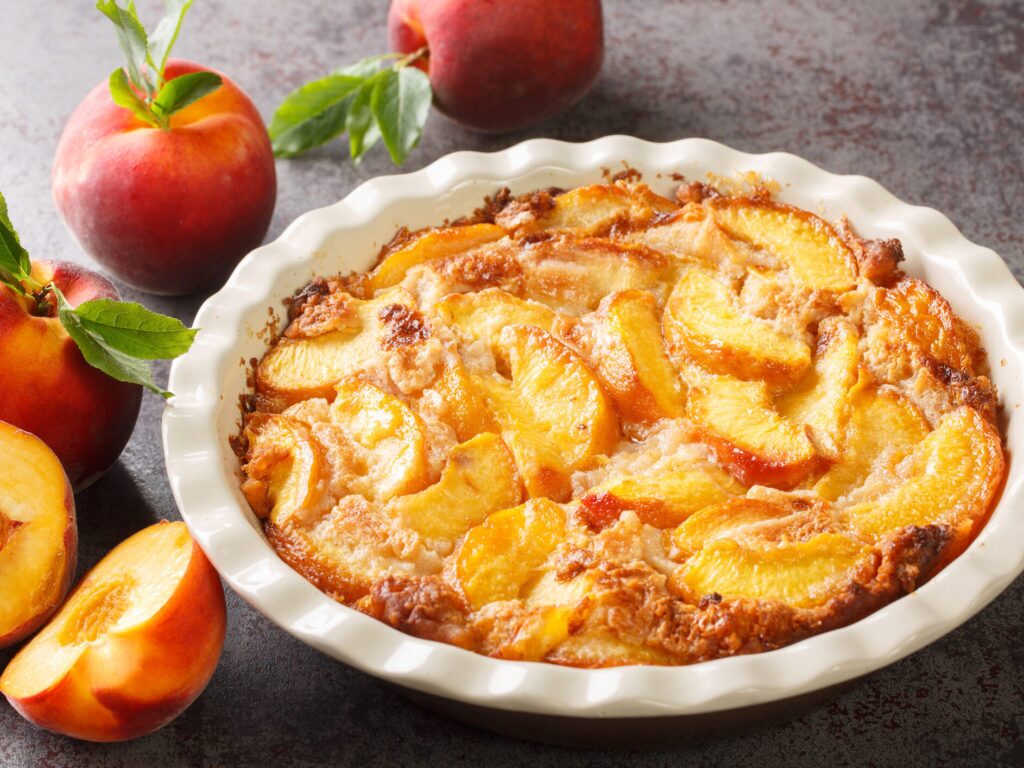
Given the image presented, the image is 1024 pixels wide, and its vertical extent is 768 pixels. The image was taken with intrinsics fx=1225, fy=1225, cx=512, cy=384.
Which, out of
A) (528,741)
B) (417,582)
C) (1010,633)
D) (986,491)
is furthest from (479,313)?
(1010,633)

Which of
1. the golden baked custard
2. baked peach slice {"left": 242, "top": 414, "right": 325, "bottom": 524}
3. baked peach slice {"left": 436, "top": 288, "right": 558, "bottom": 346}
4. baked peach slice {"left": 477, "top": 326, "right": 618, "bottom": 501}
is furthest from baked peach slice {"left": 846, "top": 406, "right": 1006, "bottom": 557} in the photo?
baked peach slice {"left": 242, "top": 414, "right": 325, "bottom": 524}

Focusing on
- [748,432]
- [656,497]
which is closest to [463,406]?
[656,497]

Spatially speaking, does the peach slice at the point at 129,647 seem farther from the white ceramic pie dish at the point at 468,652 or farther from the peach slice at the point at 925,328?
the peach slice at the point at 925,328

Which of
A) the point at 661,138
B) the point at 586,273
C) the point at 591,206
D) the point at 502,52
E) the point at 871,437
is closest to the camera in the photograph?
the point at 871,437

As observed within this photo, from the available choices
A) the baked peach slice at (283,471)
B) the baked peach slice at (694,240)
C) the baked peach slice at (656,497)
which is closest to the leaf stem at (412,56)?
the baked peach slice at (694,240)

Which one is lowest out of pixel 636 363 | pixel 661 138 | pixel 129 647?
pixel 661 138

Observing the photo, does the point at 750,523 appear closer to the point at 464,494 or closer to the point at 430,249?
the point at 464,494

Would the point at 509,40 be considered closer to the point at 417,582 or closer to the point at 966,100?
the point at 966,100
